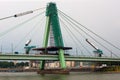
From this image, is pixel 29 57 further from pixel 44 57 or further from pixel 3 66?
pixel 3 66

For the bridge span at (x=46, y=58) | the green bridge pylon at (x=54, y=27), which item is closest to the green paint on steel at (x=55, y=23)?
the green bridge pylon at (x=54, y=27)

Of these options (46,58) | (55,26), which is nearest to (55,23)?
(55,26)

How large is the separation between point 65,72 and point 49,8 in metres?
15.7

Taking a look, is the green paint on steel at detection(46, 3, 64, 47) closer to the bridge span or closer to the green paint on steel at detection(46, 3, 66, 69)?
the green paint on steel at detection(46, 3, 66, 69)

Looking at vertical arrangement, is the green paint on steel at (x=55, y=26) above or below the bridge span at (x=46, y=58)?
above

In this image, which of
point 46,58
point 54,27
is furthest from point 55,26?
point 46,58

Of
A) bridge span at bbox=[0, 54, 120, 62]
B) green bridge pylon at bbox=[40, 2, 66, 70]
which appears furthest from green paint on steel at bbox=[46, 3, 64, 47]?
bridge span at bbox=[0, 54, 120, 62]

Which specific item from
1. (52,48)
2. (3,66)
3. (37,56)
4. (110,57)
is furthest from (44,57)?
(3,66)

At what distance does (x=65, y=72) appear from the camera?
77.9 metres

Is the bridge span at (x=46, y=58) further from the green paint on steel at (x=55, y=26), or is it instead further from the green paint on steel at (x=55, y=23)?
the green paint on steel at (x=55, y=23)

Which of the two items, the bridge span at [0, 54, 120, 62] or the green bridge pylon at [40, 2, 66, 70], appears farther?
the green bridge pylon at [40, 2, 66, 70]

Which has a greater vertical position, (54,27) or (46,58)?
(54,27)

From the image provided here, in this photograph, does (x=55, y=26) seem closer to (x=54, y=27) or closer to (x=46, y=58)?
(x=54, y=27)

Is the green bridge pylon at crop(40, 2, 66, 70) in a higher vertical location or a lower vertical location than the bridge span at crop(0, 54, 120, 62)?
higher
